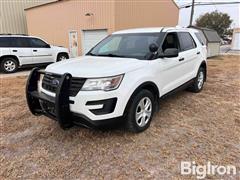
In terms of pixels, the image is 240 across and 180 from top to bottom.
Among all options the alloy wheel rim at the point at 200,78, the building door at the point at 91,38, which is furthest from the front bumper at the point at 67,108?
the building door at the point at 91,38

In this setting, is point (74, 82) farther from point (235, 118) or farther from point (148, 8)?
point (148, 8)

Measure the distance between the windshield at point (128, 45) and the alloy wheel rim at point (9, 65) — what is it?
22.8ft

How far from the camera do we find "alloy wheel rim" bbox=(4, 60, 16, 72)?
993cm

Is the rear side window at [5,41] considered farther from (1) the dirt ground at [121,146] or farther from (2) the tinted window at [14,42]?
(1) the dirt ground at [121,146]

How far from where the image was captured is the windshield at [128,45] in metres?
3.92

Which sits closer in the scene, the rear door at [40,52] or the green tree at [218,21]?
the rear door at [40,52]

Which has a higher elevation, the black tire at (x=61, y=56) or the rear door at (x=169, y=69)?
the rear door at (x=169, y=69)

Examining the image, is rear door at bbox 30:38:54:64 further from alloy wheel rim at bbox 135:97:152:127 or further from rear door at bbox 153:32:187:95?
alloy wheel rim at bbox 135:97:152:127

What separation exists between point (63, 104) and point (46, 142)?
873 mm

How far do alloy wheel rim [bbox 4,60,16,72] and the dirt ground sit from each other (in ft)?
19.8

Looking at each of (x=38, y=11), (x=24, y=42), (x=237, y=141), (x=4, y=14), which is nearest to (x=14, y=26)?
(x=4, y=14)

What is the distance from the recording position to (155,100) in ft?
12.8

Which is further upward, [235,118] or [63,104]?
[63,104]

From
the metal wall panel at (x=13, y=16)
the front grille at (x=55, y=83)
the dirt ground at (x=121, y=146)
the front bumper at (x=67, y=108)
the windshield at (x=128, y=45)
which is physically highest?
the metal wall panel at (x=13, y=16)
